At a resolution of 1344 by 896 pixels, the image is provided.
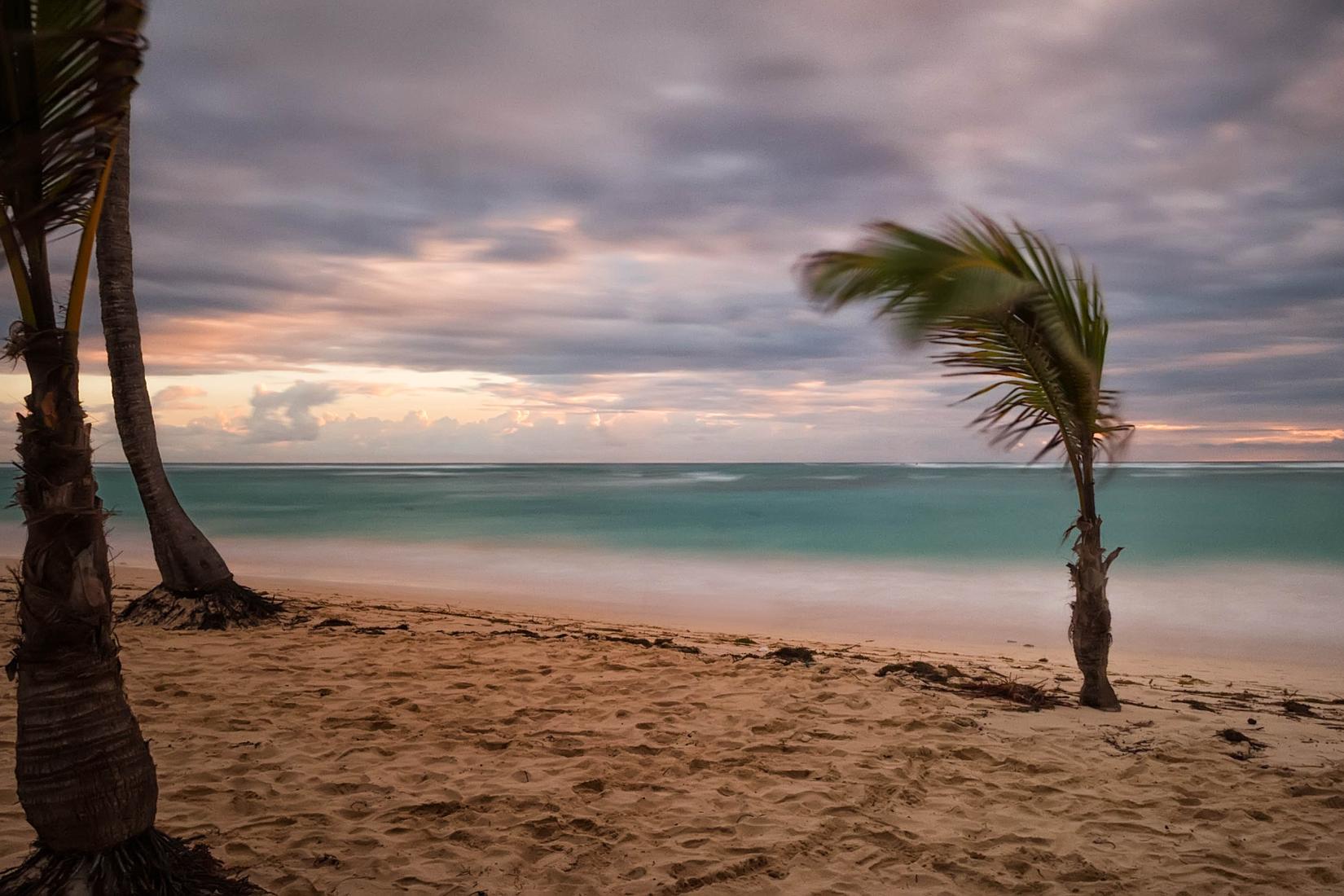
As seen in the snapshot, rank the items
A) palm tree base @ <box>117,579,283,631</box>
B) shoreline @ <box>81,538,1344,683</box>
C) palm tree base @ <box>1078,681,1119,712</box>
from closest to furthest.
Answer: palm tree base @ <box>1078,681,1119,712</box>, palm tree base @ <box>117,579,283,631</box>, shoreline @ <box>81,538,1344,683</box>

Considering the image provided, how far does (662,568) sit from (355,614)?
30.0ft

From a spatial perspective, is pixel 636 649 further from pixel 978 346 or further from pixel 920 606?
pixel 920 606

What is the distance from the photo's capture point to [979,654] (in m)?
8.93

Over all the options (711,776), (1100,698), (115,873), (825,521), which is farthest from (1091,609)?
(825,521)

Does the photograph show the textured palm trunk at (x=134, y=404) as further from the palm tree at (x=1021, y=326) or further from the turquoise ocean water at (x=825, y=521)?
the turquoise ocean water at (x=825, y=521)

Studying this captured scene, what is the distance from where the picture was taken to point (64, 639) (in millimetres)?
2566

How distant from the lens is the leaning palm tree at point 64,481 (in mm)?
2381

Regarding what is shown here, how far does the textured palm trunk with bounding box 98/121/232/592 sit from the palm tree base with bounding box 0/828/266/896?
605 centimetres

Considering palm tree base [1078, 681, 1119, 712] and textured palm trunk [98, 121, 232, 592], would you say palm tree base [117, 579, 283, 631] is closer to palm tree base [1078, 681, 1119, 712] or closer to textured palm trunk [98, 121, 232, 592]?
textured palm trunk [98, 121, 232, 592]

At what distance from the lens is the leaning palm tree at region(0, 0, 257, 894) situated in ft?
7.81

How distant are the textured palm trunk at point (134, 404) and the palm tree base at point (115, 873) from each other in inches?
238

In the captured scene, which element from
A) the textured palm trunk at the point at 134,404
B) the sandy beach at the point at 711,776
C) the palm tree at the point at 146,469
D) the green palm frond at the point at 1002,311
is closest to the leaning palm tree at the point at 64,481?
the sandy beach at the point at 711,776

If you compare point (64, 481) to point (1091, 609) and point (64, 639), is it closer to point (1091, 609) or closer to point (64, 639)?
point (64, 639)

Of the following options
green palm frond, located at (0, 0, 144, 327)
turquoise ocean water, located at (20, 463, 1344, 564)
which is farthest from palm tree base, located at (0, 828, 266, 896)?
turquoise ocean water, located at (20, 463, 1344, 564)
